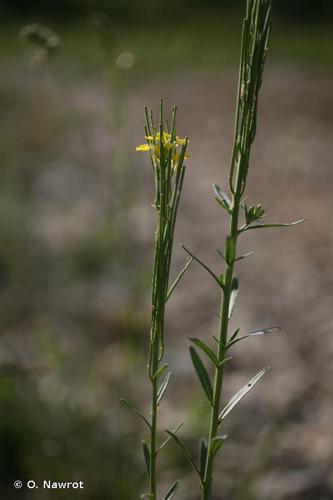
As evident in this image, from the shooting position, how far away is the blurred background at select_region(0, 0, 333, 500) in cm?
214

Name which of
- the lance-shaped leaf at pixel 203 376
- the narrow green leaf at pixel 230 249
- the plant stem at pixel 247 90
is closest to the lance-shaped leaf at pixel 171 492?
the lance-shaped leaf at pixel 203 376

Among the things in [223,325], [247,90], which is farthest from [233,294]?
[247,90]

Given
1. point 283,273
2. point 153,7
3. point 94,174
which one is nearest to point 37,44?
point 283,273

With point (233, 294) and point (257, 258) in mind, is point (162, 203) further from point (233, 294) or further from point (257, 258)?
point (257, 258)

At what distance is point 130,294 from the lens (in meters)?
2.92

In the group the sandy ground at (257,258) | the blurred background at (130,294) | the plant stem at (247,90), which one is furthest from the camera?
the sandy ground at (257,258)

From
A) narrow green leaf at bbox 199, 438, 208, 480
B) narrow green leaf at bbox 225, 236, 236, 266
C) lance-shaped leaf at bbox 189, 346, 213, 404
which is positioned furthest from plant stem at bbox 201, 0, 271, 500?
narrow green leaf at bbox 199, 438, 208, 480

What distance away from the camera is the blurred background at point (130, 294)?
7.04 ft

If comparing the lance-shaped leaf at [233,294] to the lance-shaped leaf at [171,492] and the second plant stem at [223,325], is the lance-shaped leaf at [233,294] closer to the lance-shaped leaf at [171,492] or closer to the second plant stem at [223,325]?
the second plant stem at [223,325]

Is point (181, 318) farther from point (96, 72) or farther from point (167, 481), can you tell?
point (96, 72)

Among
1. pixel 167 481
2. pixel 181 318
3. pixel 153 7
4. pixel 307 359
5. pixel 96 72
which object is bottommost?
pixel 167 481

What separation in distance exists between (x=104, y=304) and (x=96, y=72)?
727 cm

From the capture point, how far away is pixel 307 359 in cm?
290

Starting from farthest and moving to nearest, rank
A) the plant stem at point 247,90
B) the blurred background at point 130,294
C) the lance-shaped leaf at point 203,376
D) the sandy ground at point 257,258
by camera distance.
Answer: the sandy ground at point 257,258
the blurred background at point 130,294
the lance-shaped leaf at point 203,376
the plant stem at point 247,90
